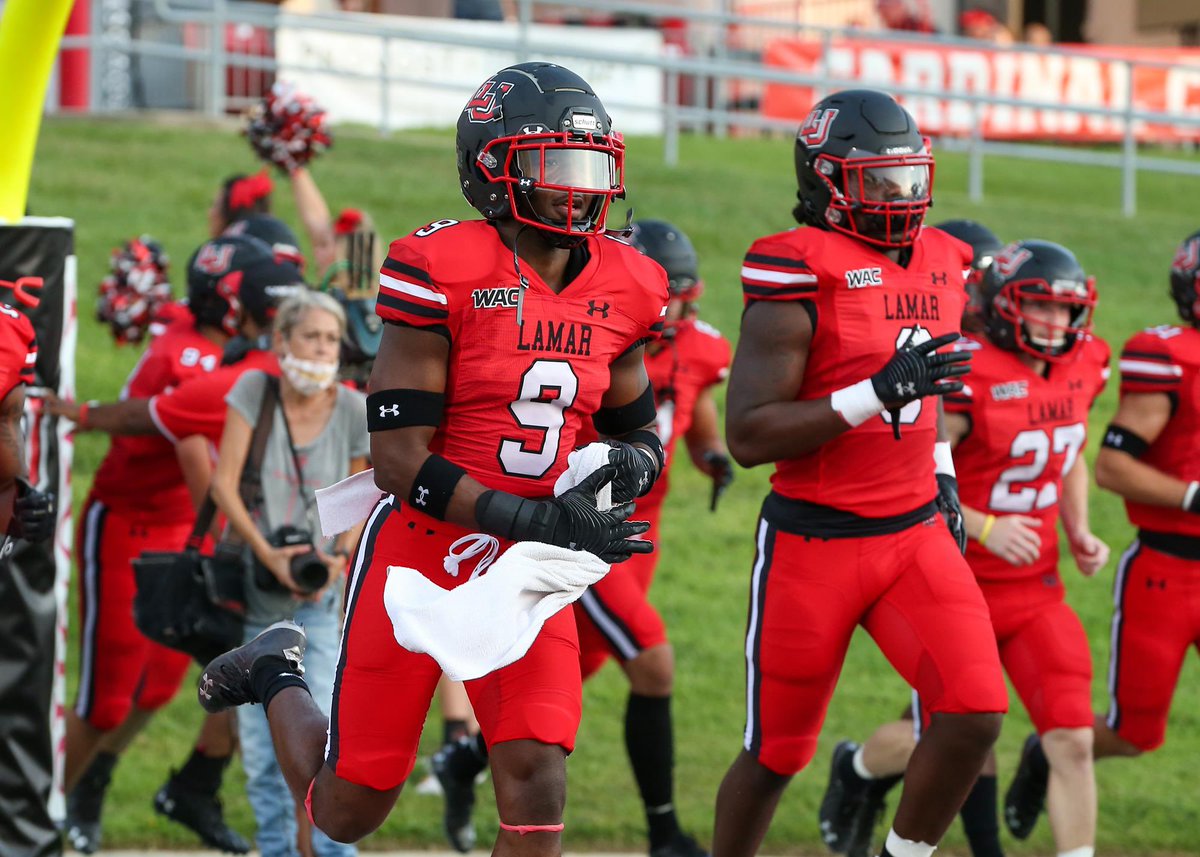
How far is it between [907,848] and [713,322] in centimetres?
798

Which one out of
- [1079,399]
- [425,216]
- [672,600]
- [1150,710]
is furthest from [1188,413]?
[425,216]

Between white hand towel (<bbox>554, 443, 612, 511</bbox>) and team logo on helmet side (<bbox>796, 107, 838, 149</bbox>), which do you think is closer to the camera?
white hand towel (<bbox>554, 443, 612, 511</bbox>)

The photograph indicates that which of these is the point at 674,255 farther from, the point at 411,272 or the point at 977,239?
the point at 411,272

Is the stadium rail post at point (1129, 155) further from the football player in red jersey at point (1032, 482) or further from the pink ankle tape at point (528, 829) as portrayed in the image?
the pink ankle tape at point (528, 829)

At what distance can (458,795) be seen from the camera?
6816 millimetres

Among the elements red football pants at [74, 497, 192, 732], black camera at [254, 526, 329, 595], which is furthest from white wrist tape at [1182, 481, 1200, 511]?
red football pants at [74, 497, 192, 732]

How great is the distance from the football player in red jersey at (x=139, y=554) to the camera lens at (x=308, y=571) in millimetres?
1109

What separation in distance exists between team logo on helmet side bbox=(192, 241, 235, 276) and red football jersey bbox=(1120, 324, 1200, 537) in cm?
315

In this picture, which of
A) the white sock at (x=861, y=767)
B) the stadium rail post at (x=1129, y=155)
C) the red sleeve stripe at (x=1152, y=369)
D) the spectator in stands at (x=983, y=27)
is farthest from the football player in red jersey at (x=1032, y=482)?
the spectator in stands at (x=983, y=27)

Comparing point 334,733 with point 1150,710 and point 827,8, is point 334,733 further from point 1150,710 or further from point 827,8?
point 827,8

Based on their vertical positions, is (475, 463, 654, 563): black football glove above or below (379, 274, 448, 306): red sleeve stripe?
below

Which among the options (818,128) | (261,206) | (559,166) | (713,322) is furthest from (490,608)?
(713,322)

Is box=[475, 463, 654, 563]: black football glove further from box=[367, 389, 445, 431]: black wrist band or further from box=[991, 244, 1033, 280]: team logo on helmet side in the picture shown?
box=[991, 244, 1033, 280]: team logo on helmet side

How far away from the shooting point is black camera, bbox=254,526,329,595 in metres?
5.96
